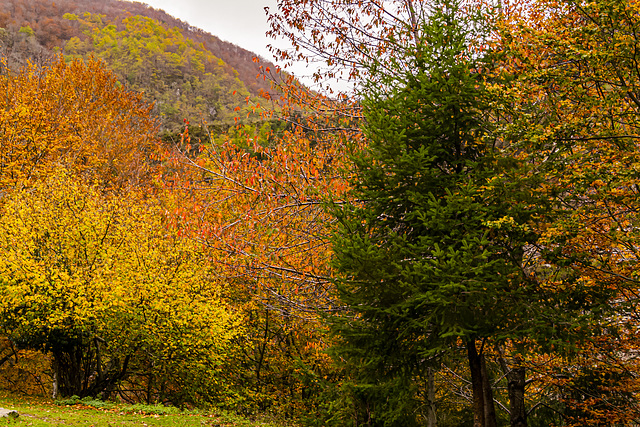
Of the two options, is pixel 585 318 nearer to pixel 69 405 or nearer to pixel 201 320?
pixel 201 320

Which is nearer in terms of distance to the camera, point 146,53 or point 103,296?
point 103,296

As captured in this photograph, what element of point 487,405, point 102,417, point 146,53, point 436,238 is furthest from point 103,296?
point 146,53

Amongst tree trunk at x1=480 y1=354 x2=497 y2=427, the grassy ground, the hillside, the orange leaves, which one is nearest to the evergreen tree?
tree trunk at x1=480 y1=354 x2=497 y2=427

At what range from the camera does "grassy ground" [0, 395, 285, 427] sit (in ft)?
32.2

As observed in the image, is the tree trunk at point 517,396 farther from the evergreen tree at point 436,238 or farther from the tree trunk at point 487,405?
the evergreen tree at point 436,238

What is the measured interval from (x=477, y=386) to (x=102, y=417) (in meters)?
9.07

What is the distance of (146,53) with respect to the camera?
7206 centimetres

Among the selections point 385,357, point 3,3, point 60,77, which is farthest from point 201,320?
point 3,3

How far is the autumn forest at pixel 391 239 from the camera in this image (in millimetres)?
6211

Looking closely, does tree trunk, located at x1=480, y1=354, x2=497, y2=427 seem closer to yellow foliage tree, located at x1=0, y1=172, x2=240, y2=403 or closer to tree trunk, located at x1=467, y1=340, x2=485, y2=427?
tree trunk, located at x1=467, y1=340, x2=485, y2=427

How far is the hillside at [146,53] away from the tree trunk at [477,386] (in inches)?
1983

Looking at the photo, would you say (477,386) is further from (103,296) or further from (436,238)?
(103,296)

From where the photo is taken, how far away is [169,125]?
56.1 metres

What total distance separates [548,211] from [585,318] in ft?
5.28
